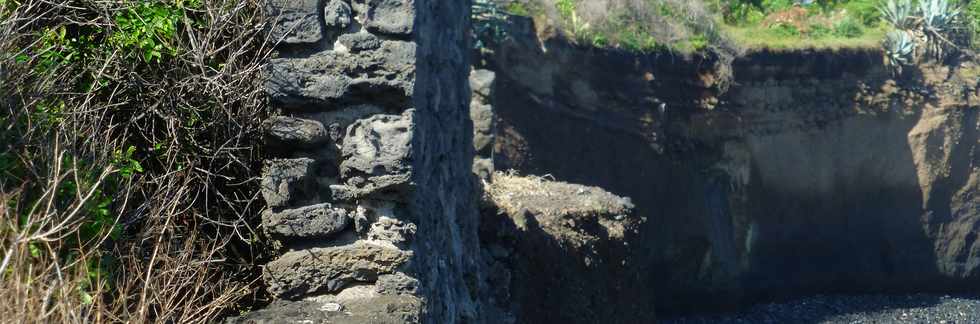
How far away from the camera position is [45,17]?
4.19 metres

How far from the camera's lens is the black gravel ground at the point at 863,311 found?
13.2 m

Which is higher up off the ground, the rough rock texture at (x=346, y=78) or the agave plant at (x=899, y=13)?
the rough rock texture at (x=346, y=78)

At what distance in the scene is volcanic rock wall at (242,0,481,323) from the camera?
163 inches

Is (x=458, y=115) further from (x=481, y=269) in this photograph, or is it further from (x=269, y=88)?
(x=269, y=88)

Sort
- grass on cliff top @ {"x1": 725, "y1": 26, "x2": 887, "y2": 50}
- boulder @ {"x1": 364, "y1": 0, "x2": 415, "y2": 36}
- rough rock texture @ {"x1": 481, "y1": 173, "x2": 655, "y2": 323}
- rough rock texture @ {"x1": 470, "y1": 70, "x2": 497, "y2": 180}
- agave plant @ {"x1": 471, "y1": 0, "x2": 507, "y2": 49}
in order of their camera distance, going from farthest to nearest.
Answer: grass on cliff top @ {"x1": 725, "y1": 26, "x2": 887, "y2": 50}, agave plant @ {"x1": 471, "y1": 0, "x2": 507, "y2": 49}, rough rock texture @ {"x1": 470, "y1": 70, "x2": 497, "y2": 180}, rough rock texture @ {"x1": 481, "y1": 173, "x2": 655, "y2": 323}, boulder @ {"x1": 364, "y1": 0, "x2": 415, "y2": 36}

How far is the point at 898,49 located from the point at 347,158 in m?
11.4

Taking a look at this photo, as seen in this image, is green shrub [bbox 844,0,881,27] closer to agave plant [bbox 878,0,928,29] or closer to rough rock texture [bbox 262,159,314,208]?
agave plant [bbox 878,0,928,29]

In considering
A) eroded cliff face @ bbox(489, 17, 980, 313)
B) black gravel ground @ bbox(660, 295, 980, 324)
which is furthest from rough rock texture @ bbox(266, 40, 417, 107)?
black gravel ground @ bbox(660, 295, 980, 324)

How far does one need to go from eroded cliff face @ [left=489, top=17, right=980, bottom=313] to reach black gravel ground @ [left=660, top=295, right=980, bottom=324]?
1.22 ft

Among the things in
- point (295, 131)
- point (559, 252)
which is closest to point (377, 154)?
point (295, 131)

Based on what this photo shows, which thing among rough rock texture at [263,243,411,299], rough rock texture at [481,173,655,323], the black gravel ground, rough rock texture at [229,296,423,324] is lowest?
the black gravel ground

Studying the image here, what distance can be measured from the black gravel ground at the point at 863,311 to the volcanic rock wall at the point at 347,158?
9.32 meters

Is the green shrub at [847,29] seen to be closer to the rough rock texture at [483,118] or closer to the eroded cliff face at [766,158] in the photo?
the eroded cliff face at [766,158]

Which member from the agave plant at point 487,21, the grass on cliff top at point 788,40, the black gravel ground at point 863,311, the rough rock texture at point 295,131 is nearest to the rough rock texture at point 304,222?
the rough rock texture at point 295,131
